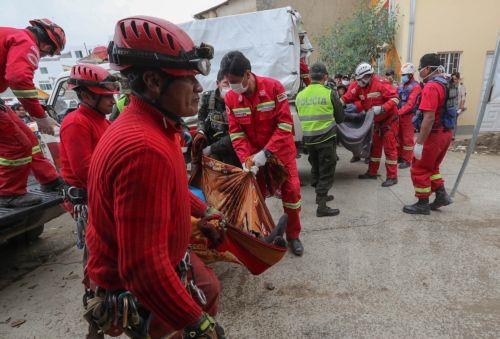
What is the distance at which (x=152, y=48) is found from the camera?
1120mm

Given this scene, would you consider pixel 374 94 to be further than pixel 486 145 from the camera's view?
No

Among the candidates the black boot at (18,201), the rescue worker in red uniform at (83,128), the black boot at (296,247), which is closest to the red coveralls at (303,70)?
the black boot at (296,247)

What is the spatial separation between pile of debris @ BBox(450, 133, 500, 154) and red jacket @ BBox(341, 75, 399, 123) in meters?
3.42

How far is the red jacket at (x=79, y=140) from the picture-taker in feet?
8.01

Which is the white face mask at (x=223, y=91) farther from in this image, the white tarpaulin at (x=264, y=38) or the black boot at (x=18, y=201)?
the black boot at (x=18, y=201)

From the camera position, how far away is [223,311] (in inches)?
105

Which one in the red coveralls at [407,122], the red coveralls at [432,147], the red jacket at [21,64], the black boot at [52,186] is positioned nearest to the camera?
the red jacket at [21,64]

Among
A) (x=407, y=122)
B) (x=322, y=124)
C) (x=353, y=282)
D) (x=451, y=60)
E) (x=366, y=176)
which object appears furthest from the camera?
(x=451, y=60)

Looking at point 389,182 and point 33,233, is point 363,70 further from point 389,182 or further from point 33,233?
point 33,233

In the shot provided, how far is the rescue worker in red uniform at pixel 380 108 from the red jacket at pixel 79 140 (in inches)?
174

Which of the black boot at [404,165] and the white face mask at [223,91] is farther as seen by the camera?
the black boot at [404,165]

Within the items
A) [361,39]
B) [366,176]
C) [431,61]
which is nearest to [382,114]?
[366,176]

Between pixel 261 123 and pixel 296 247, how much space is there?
4.62ft

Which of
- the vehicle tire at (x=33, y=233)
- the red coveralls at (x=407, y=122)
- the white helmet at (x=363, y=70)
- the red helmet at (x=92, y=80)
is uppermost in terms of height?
the red helmet at (x=92, y=80)
